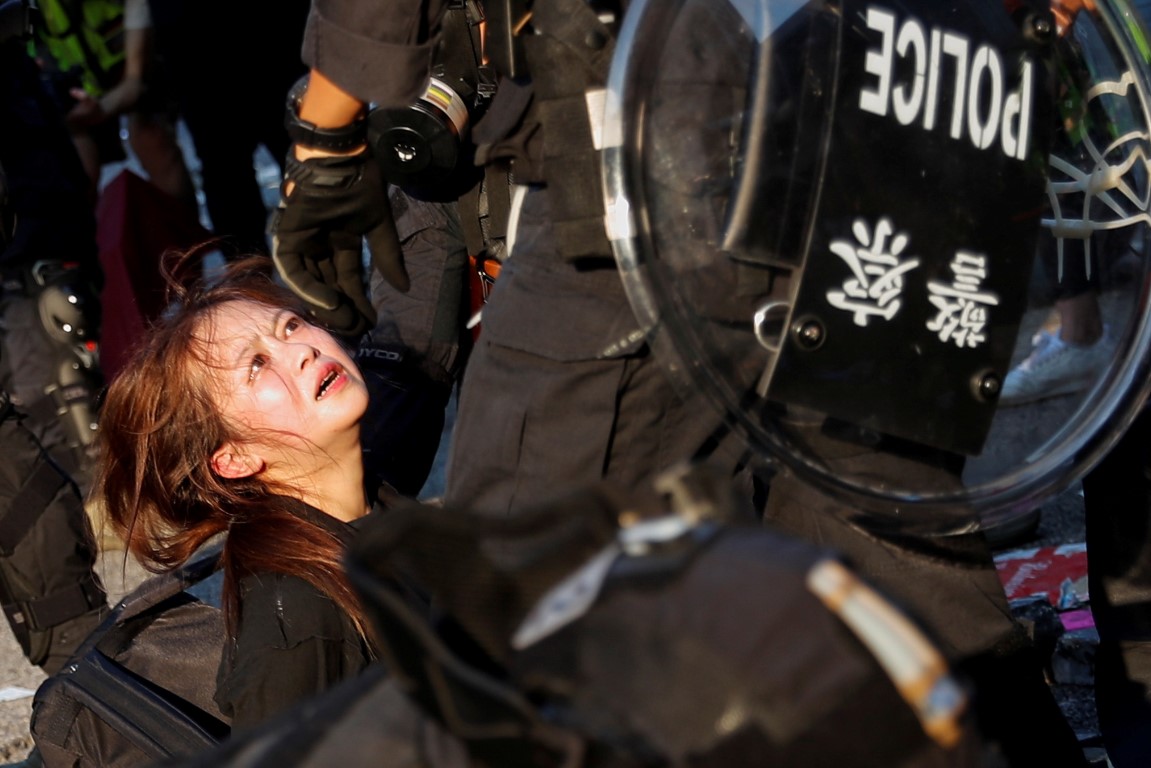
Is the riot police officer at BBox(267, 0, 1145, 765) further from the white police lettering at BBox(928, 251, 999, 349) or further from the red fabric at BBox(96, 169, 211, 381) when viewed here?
the red fabric at BBox(96, 169, 211, 381)

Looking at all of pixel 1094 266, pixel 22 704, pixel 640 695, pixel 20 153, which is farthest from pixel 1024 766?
pixel 20 153

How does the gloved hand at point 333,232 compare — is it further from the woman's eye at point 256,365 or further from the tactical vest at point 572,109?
the tactical vest at point 572,109

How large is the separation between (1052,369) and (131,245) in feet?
12.1

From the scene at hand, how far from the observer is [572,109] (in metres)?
1.77

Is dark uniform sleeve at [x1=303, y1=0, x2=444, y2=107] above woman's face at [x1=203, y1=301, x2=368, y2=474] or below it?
above

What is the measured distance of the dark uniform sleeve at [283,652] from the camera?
1936mm

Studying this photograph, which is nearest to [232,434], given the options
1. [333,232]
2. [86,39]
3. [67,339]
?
[333,232]

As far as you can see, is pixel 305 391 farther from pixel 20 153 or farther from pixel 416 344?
pixel 20 153

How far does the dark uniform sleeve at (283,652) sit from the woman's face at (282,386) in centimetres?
30

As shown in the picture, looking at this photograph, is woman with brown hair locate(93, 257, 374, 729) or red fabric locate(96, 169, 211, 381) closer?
woman with brown hair locate(93, 257, 374, 729)

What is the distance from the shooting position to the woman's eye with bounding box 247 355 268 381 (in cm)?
232

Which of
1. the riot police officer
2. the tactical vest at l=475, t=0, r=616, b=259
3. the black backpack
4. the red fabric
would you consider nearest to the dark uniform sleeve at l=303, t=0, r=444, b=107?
the riot police officer

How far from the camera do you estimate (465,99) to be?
7.84 feet

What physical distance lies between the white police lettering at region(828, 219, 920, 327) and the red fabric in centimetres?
328
